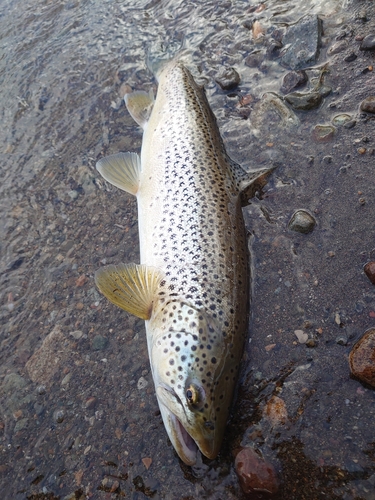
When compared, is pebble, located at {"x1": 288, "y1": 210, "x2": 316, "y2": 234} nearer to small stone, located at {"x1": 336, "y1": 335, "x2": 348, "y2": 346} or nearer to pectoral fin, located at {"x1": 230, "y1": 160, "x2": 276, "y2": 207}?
pectoral fin, located at {"x1": 230, "y1": 160, "x2": 276, "y2": 207}

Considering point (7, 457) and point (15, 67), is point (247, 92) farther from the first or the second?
point (7, 457)

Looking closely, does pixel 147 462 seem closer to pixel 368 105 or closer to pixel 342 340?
pixel 342 340

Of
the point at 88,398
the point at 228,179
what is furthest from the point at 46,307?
the point at 228,179

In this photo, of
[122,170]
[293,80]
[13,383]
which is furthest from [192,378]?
[293,80]

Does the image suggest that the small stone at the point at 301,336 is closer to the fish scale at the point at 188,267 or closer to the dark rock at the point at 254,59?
the fish scale at the point at 188,267

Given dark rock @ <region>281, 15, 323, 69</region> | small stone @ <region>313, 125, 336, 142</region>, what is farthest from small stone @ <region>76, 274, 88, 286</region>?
dark rock @ <region>281, 15, 323, 69</region>
